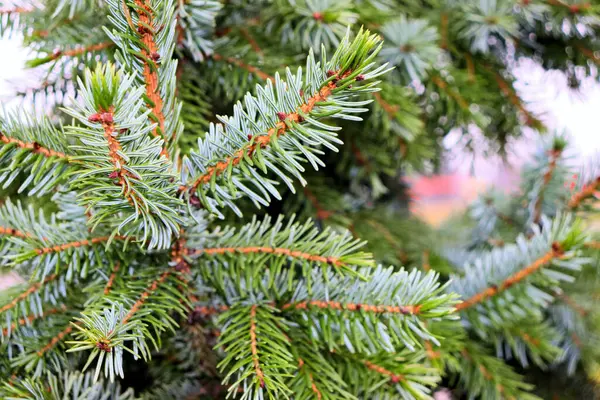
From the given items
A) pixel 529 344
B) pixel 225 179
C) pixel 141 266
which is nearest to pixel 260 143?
pixel 225 179

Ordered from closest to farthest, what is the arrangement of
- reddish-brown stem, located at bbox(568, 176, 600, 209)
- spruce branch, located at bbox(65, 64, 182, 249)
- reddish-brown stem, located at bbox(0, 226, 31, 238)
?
1. spruce branch, located at bbox(65, 64, 182, 249)
2. reddish-brown stem, located at bbox(0, 226, 31, 238)
3. reddish-brown stem, located at bbox(568, 176, 600, 209)

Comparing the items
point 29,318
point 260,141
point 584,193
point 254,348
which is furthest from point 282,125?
point 584,193

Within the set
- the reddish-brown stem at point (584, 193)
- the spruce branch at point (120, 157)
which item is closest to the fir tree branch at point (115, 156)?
the spruce branch at point (120, 157)

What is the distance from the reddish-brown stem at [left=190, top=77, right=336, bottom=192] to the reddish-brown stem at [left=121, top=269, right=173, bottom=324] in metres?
0.06

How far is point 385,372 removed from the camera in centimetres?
33

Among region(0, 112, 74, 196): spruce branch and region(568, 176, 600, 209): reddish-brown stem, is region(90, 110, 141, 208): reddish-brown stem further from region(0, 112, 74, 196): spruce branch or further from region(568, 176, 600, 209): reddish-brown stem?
region(568, 176, 600, 209): reddish-brown stem

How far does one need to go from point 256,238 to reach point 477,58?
1.19ft

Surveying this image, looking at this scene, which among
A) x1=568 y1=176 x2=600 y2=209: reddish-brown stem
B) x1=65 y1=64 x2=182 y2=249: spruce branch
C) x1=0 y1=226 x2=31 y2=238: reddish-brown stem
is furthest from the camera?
x1=568 y1=176 x2=600 y2=209: reddish-brown stem

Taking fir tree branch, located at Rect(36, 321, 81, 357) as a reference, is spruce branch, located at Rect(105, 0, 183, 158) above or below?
above

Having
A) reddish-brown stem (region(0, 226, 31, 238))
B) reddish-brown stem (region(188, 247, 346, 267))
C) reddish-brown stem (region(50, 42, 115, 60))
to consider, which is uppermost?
reddish-brown stem (region(50, 42, 115, 60))

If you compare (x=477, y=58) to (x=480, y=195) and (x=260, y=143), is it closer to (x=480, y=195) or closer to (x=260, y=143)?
(x=480, y=195)

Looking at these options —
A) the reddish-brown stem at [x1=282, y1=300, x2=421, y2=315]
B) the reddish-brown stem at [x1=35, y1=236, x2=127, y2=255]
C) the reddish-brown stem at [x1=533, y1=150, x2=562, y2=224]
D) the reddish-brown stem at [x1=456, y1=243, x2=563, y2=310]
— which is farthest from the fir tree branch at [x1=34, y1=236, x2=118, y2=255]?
the reddish-brown stem at [x1=533, y1=150, x2=562, y2=224]

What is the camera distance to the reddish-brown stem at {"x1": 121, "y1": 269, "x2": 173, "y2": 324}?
27 cm

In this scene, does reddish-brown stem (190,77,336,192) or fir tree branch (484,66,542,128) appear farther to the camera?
fir tree branch (484,66,542,128)
